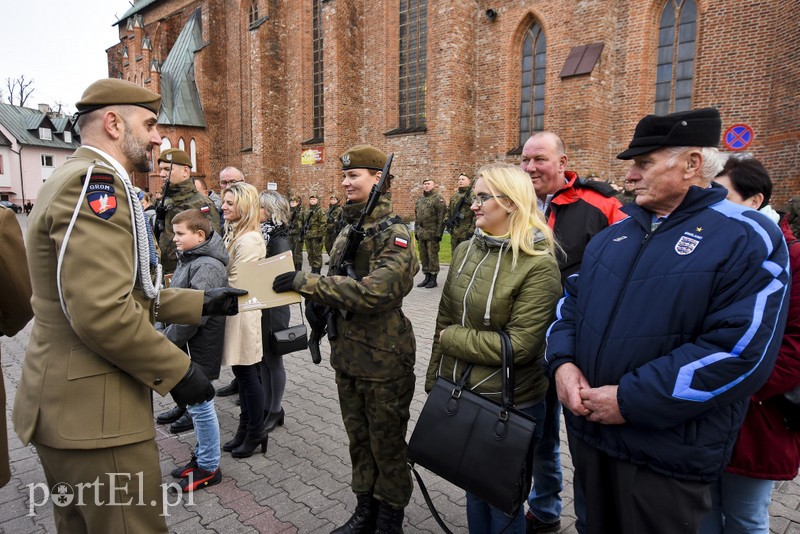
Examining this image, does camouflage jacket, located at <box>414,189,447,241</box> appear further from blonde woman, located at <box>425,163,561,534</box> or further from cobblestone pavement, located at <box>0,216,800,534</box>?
blonde woman, located at <box>425,163,561,534</box>

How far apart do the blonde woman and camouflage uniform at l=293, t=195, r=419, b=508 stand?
0.29 m

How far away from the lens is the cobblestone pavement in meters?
3.08

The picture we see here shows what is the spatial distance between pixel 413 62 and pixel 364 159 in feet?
60.6

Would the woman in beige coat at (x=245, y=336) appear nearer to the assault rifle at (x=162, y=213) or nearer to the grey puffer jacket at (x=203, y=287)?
the grey puffer jacket at (x=203, y=287)

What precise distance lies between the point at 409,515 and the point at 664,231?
2342 mm

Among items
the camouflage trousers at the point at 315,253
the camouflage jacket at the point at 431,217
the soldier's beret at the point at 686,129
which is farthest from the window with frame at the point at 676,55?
the soldier's beret at the point at 686,129

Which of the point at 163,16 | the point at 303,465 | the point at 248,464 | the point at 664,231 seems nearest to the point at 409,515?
the point at 303,465

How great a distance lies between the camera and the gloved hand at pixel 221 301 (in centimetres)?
238

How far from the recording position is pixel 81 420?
1.83m

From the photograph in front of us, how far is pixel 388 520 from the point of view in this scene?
2.83 m

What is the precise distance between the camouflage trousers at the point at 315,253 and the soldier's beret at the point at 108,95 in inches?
447

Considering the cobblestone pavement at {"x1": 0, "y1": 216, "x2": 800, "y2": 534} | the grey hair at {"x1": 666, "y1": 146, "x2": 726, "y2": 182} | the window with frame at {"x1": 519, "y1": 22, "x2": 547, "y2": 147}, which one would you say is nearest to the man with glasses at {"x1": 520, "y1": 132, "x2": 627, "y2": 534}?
the cobblestone pavement at {"x1": 0, "y1": 216, "x2": 800, "y2": 534}

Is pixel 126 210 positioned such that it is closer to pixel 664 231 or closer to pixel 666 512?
pixel 664 231

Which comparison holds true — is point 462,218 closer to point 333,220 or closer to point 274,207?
point 333,220
